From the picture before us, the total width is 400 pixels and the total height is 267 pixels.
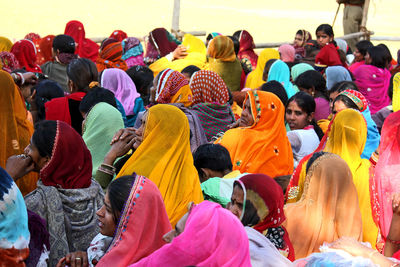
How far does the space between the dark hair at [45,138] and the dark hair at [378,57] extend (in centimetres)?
592

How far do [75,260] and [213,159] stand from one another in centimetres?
150

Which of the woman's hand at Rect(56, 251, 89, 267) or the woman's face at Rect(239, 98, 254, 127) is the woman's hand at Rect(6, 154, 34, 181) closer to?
the woman's hand at Rect(56, 251, 89, 267)

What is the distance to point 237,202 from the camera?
3.20m

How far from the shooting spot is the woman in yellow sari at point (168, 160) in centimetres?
366

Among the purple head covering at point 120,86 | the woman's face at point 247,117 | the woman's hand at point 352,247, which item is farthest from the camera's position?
the purple head covering at point 120,86

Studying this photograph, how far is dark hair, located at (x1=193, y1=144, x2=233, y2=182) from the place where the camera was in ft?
13.9

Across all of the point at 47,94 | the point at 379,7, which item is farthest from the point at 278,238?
the point at 379,7

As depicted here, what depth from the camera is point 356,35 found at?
41.2 ft

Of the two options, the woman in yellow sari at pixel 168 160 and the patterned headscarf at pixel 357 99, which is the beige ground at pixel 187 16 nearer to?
the patterned headscarf at pixel 357 99

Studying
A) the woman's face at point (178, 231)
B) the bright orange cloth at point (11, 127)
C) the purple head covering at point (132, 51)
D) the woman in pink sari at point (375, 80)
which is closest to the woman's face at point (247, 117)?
the bright orange cloth at point (11, 127)

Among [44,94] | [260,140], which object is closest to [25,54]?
[44,94]

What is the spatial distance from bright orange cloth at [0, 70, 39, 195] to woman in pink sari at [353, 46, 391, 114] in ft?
16.2

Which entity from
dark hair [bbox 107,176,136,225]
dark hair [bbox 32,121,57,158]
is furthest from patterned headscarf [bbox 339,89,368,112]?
dark hair [bbox 107,176,136,225]

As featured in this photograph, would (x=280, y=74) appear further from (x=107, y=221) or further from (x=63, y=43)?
(x=107, y=221)
